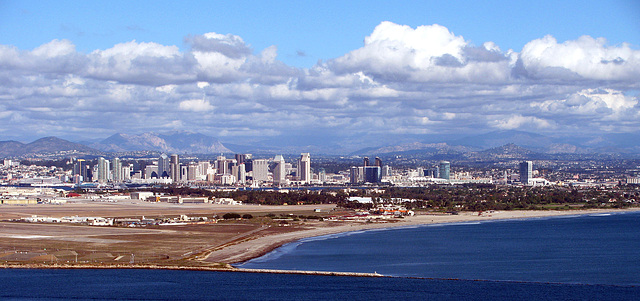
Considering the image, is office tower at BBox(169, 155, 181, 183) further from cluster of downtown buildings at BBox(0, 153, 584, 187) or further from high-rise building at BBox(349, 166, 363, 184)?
high-rise building at BBox(349, 166, 363, 184)

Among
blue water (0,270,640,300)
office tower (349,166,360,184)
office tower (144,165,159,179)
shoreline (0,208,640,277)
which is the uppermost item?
office tower (144,165,159,179)

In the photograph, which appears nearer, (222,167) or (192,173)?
(192,173)

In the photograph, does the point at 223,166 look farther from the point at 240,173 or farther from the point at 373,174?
the point at 373,174

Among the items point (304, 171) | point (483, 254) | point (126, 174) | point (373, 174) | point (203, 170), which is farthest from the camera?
point (203, 170)

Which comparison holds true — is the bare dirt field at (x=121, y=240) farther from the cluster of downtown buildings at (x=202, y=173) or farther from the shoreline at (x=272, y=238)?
the cluster of downtown buildings at (x=202, y=173)

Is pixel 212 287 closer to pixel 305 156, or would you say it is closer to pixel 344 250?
pixel 344 250

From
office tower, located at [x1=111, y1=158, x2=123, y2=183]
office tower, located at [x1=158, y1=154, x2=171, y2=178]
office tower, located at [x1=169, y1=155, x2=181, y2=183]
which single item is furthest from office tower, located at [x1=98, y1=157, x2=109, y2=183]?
office tower, located at [x1=169, y1=155, x2=181, y2=183]

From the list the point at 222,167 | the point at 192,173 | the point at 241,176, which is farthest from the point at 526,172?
the point at 192,173

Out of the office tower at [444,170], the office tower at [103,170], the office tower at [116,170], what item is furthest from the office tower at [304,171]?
the office tower at [103,170]
